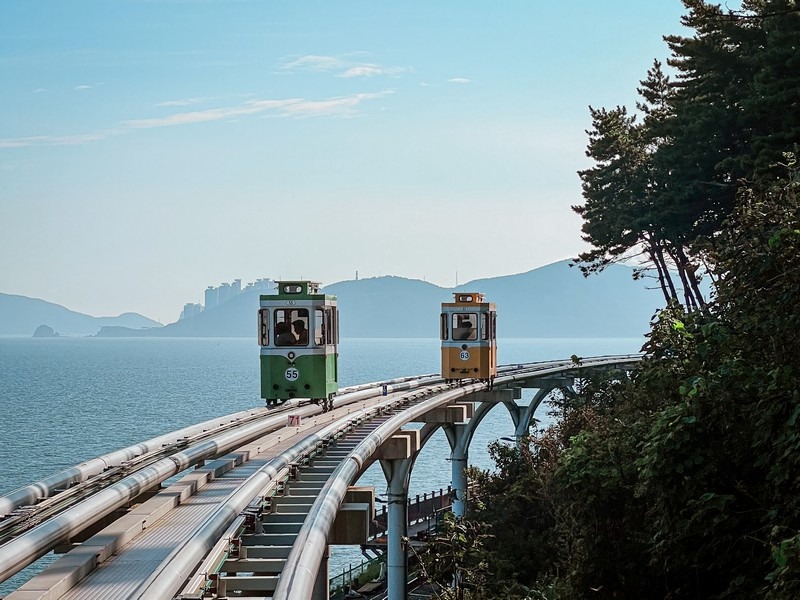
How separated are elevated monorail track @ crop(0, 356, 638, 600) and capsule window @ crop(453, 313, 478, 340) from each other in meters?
14.0

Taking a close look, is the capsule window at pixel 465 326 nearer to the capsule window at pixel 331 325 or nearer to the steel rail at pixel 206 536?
the capsule window at pixel 331 325

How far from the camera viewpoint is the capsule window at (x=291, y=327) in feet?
79.6

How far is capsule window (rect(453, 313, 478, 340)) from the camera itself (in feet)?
114

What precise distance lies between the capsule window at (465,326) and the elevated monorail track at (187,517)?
14.0 m

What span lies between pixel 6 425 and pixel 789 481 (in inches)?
2872

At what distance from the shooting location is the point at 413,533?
154ft

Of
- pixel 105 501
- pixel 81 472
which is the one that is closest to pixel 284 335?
pixel 81 472

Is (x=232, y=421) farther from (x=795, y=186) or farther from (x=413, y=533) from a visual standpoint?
(x=413, y=533)

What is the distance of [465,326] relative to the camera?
3516 centimetres

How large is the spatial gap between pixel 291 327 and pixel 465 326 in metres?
11.7

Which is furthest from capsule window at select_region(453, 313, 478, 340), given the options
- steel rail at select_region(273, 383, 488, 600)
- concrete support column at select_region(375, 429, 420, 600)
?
steel rail at select_region(273, 383, 488, 600)

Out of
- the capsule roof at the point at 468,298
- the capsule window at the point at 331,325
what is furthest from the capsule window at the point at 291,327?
the capsule roof at the point at 468,298

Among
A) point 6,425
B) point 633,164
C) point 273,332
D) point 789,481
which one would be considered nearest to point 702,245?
point 789,481

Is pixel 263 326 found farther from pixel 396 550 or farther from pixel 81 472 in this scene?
pixel 81 472
